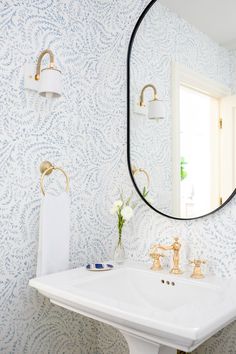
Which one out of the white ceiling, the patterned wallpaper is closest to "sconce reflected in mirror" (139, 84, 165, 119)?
the patterned wallpaper

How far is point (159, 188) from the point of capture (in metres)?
1.58

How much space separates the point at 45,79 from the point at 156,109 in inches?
19.3

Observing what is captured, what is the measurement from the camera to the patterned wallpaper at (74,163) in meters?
1.43

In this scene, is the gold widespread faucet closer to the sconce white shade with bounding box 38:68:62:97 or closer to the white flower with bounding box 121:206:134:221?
the white flower with bounding box 121:206:134:221

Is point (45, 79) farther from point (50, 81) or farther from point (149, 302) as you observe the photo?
point (149, 302)

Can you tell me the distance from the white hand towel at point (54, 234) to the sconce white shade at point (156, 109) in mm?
519

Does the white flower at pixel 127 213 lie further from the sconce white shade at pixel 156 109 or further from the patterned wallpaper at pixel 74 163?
the sconce white shade at pixel 156 109

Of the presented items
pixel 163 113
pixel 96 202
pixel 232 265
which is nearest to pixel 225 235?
pixel 232 265

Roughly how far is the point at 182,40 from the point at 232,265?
0.93 m

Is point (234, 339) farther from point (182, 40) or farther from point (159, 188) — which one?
point (182, 40)

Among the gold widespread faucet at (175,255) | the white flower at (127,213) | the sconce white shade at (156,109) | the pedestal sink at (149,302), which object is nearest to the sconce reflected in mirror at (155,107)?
the sconce white shade at (156,109)

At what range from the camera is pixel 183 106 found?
148cm

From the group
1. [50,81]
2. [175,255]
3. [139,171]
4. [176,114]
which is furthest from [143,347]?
[50,81]

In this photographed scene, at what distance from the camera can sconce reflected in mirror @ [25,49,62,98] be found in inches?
56.7
